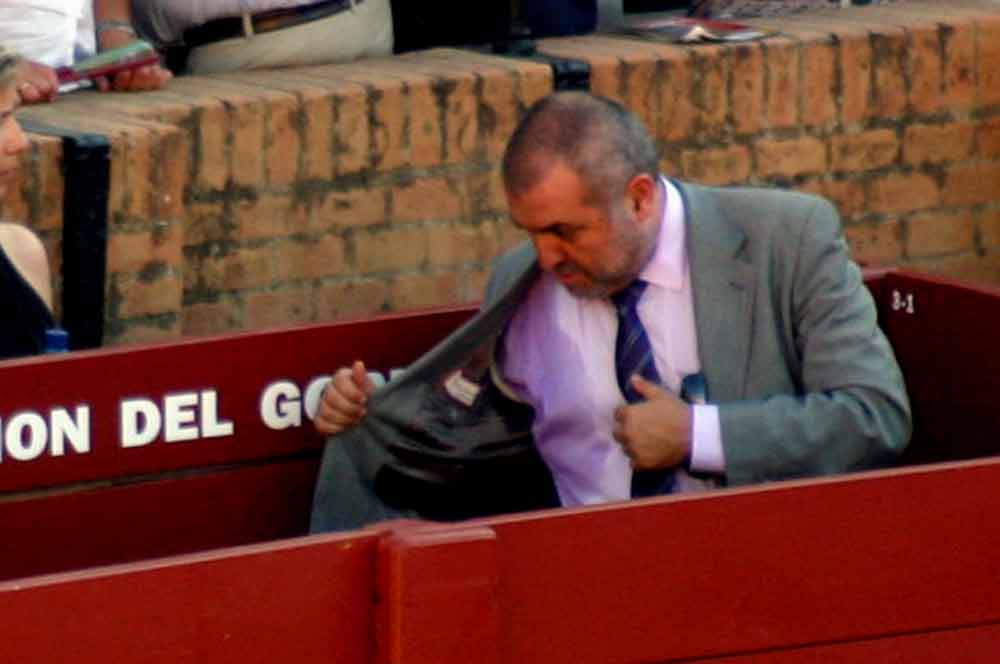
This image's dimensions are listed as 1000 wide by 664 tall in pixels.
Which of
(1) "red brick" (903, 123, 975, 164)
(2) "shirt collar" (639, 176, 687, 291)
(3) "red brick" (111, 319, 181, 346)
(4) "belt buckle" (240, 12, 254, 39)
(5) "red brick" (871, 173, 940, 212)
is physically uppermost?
(4) "belt buckle" (240, 12, 254, 39)

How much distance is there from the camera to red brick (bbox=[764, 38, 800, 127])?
6375 mm

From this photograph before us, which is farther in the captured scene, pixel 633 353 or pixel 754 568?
pixel 633 353

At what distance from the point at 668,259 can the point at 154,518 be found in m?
0.95

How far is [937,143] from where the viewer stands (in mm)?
6586

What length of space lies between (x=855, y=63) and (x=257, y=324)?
4.99 ft

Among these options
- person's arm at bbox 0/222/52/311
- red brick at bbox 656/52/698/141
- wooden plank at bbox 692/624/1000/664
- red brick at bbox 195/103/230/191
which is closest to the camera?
wooden plank at bbox 692/624/1000/664

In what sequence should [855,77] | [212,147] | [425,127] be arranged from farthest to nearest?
1. [855,77]
2. [425,127]
3. [212,147]

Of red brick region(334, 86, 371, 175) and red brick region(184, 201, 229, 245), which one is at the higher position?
red brick region(334, 86, 371, 175)

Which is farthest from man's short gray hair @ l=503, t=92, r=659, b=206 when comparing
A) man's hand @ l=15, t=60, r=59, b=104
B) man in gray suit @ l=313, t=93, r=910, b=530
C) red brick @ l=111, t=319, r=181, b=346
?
man's hand @ l=15, t=60, r=59, b=104

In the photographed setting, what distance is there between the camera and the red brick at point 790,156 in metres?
6.39

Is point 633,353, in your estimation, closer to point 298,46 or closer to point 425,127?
point 425,127

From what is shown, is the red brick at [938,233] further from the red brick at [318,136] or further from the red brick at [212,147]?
the red brick at [212,147]

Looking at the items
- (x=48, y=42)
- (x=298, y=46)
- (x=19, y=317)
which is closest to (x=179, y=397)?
(x=19, y=317)

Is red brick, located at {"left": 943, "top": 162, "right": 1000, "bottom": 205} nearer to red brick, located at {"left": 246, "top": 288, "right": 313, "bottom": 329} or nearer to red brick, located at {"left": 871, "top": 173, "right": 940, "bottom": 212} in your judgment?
red brick, located at {"left": 871, "top": 173, "right": 940, "bottom": 212}
